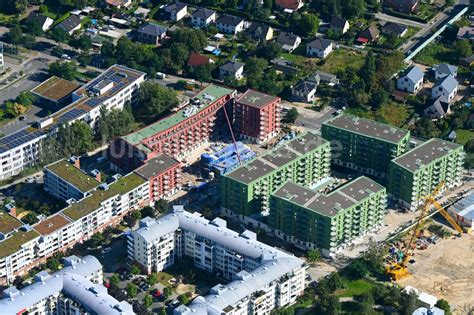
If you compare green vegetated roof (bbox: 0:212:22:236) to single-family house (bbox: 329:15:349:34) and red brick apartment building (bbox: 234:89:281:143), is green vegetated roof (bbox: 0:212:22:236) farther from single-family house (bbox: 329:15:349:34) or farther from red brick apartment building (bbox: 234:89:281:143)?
single-family house (bbox: 329:15:349:34)

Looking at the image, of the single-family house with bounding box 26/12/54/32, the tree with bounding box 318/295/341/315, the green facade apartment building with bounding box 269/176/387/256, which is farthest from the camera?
the single-family house with bounding box 26/12/54/32

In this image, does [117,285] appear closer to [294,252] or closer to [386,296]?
[294,252]

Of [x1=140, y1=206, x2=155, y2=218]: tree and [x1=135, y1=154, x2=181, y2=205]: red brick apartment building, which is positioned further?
[x1=135, y1=154, x2=181, y2=205]: red brick apartment building

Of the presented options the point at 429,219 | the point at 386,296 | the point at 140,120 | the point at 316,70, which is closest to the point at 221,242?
the point at 386,296

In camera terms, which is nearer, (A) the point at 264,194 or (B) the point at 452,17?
(A) the point at 264,194

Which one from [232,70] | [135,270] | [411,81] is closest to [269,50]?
[232,70]

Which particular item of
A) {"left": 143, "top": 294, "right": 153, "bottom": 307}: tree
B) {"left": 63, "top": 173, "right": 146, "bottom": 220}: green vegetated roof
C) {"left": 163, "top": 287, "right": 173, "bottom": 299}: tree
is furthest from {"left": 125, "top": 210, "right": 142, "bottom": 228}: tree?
{"left": 143, "top": 294, "right": 153, "bottom": 307}: tree
